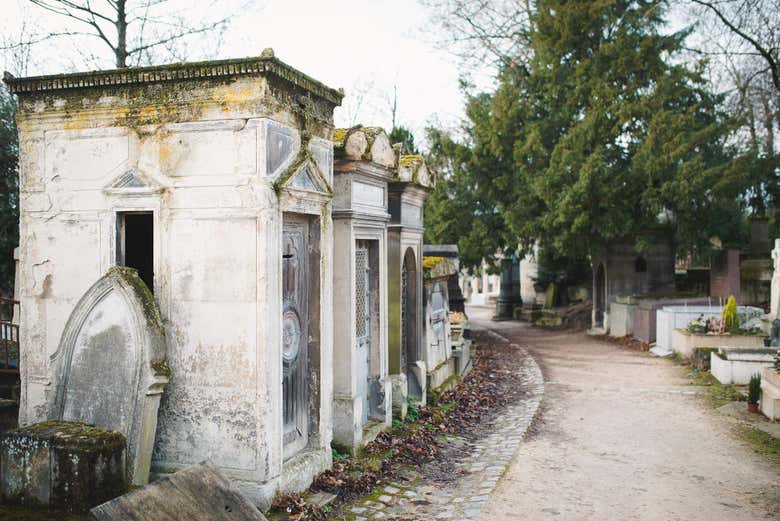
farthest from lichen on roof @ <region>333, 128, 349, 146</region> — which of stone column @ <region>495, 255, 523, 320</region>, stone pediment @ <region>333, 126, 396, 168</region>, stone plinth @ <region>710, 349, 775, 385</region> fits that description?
stone column @ <region>495, 255, 523, 320</region>

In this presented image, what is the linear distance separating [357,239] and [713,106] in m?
14.7

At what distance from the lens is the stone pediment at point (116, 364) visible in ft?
17.0

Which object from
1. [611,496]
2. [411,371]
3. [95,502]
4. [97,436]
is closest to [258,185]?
[97,436]

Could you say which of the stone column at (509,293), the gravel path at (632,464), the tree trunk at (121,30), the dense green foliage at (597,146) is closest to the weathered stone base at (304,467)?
the gravel path at (632,464)

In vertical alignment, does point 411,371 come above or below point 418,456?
above

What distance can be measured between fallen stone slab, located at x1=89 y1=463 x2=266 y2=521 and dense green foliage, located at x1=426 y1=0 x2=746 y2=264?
14167mm

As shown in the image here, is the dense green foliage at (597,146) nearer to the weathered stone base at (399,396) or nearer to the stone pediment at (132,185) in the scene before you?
the weathered stone base at (399,396)

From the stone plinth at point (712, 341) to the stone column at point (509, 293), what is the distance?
13.8m

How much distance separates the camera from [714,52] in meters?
17.9

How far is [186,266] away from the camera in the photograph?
18.0ft

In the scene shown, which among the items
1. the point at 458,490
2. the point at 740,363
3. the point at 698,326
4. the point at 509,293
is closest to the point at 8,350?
the point at 458,490

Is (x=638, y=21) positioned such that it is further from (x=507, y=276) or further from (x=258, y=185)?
(x=258, y=185)

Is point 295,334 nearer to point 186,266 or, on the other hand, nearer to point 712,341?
point 186,266

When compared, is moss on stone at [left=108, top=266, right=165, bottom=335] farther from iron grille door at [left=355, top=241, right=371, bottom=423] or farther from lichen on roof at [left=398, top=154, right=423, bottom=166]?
lichen on roof at [left=398, top=154, right=423, bottom=166]
